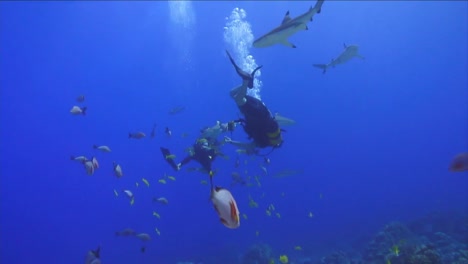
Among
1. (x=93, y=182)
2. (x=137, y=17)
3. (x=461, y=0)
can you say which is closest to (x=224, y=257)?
(x=137, y=17)

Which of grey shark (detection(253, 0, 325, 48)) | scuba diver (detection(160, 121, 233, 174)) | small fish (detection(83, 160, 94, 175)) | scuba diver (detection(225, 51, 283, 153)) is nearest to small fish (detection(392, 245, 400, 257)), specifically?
scuba diver (detection(225, 51, 283, 153))

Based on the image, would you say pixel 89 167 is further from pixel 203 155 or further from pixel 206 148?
pixel 206 148

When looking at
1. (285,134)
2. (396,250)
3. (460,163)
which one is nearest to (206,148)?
(396,250)

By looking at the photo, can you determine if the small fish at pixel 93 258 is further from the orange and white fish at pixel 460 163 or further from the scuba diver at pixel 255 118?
the orange and white fish at pixel 460 163

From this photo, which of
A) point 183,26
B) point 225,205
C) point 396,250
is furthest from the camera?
point 183,26

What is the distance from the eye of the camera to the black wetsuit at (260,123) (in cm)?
571

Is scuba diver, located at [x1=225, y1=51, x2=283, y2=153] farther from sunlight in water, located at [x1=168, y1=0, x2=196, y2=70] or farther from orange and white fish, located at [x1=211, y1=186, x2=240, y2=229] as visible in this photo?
sunlight in water, located at [x1=168, y1=0, x2=196, y2=70]

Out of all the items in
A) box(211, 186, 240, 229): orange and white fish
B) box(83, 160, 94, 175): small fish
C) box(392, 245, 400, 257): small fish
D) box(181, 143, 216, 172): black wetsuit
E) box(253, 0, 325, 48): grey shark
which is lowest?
box(211, 186, 240, 229): orange and white fish

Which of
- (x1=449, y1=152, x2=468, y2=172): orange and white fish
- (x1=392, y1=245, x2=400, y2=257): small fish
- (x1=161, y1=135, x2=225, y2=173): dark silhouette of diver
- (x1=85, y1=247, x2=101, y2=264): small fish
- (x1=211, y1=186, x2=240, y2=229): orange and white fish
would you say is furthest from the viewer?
(x1=161, y1=135, x2=225, y2=173): dark silhouette of diver

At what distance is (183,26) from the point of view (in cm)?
6850

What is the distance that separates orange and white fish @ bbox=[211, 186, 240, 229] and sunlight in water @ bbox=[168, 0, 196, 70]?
54381 mm

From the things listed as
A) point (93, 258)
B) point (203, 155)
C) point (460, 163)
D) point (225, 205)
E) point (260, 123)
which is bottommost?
point (225, 205)

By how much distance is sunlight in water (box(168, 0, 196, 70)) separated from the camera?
59694 millimetres

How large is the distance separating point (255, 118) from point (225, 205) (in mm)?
2508
